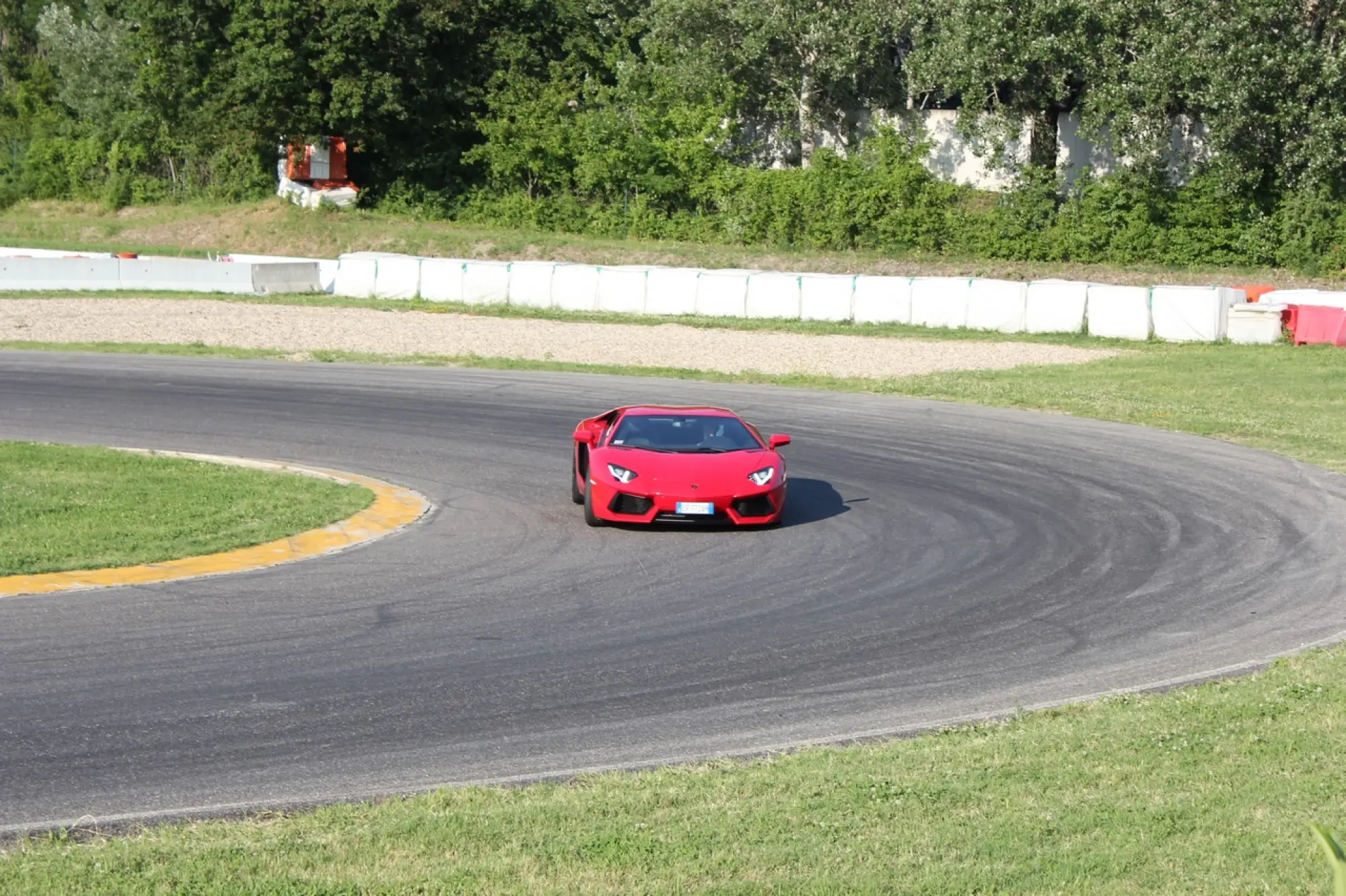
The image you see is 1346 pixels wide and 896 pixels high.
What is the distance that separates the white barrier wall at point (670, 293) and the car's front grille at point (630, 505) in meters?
23.0

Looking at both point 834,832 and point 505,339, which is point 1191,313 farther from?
point 834,832

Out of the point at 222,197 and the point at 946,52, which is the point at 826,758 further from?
the point at 222,197

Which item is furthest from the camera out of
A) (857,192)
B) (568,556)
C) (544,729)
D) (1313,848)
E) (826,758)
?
(857,192)

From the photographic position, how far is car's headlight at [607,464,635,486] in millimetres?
14516

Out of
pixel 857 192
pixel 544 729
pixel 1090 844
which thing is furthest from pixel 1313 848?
pixel 857 192

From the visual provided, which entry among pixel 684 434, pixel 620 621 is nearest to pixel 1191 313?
pixel 684 434

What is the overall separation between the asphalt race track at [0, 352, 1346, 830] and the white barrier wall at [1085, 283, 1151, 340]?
1421 cm

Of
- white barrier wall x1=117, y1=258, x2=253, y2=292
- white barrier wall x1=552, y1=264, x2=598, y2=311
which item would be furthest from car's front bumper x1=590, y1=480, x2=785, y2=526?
white barrier wall x1=117, y1=258, x2=253, y2=292

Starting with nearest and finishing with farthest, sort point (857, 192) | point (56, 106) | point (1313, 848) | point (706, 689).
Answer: point (1313, 848) → point (706, 689) → point (857, 192) → point (56, 106)

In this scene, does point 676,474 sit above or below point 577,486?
above

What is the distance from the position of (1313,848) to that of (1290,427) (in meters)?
18.5

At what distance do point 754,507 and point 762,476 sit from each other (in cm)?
33

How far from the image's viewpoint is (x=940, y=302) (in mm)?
35469

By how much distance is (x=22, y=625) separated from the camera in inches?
396
